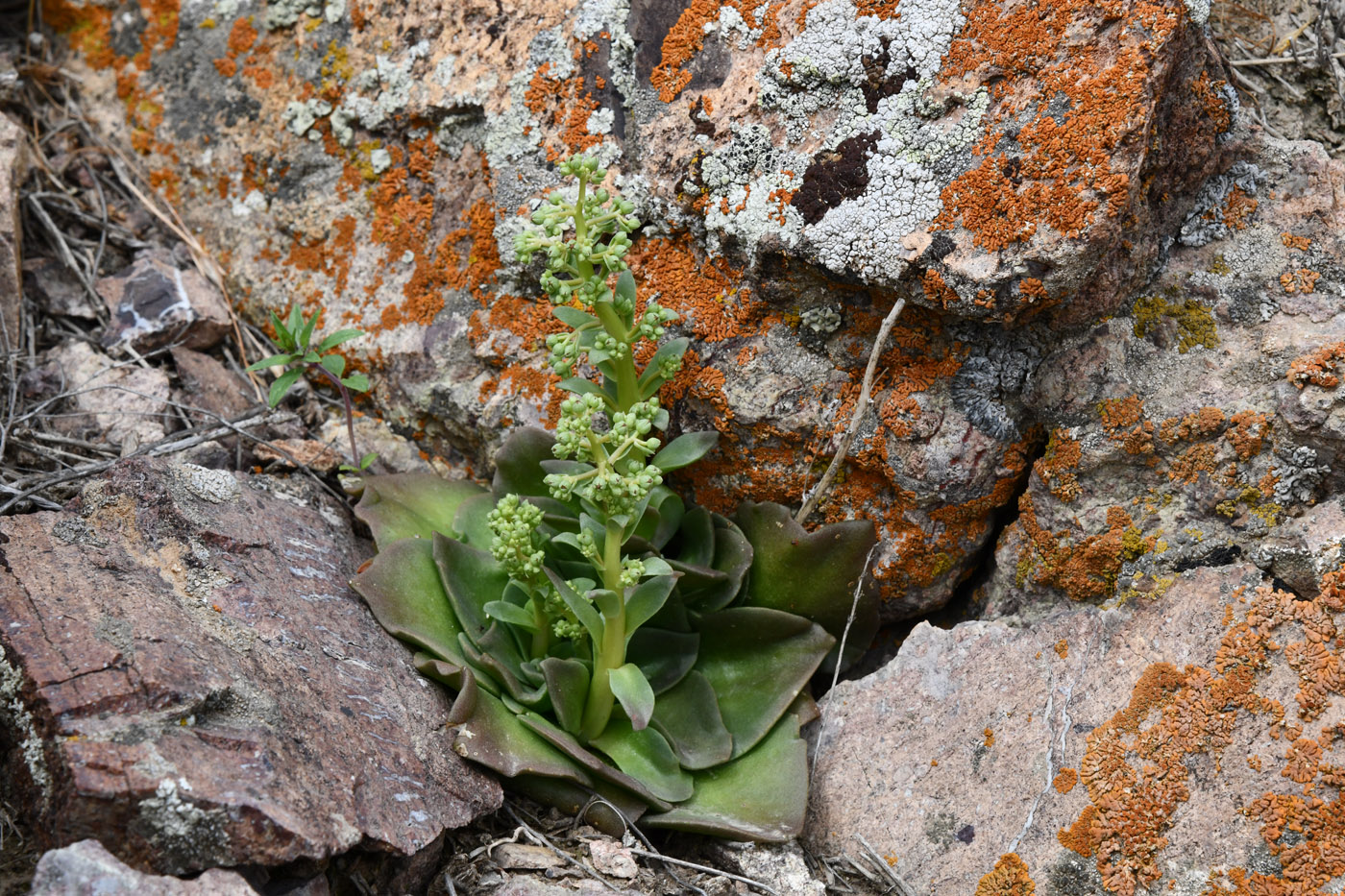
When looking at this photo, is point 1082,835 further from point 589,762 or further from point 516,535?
point 516,535

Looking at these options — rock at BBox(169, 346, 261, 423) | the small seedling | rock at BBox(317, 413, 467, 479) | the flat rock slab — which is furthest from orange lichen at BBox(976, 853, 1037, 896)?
rock at BBox(169, 346, 261, 423)

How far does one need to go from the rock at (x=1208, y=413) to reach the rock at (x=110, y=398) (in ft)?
8.63

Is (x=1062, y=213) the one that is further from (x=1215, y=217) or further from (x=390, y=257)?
(x=390, y=257)

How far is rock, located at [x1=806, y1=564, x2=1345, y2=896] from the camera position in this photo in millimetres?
2123

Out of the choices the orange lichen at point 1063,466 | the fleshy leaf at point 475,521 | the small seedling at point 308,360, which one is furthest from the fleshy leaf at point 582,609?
the orange lichen at point 1063,466

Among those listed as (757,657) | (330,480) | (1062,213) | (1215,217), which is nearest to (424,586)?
(330,480)

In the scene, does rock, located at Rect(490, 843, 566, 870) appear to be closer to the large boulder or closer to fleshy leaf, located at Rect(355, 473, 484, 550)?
Answer: fleshy leaf, located at Rect(355, 473, 484, 550)

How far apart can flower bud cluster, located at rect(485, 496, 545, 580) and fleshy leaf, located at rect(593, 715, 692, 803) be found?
19.5 inches

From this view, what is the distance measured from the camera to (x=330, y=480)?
10.2 ft

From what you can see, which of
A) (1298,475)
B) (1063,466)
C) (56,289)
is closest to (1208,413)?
(1298,475)

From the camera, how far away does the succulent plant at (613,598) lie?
2.39m

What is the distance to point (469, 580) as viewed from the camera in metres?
2.72

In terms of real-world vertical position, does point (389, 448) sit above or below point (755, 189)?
below

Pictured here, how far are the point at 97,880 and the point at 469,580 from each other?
117 cm
